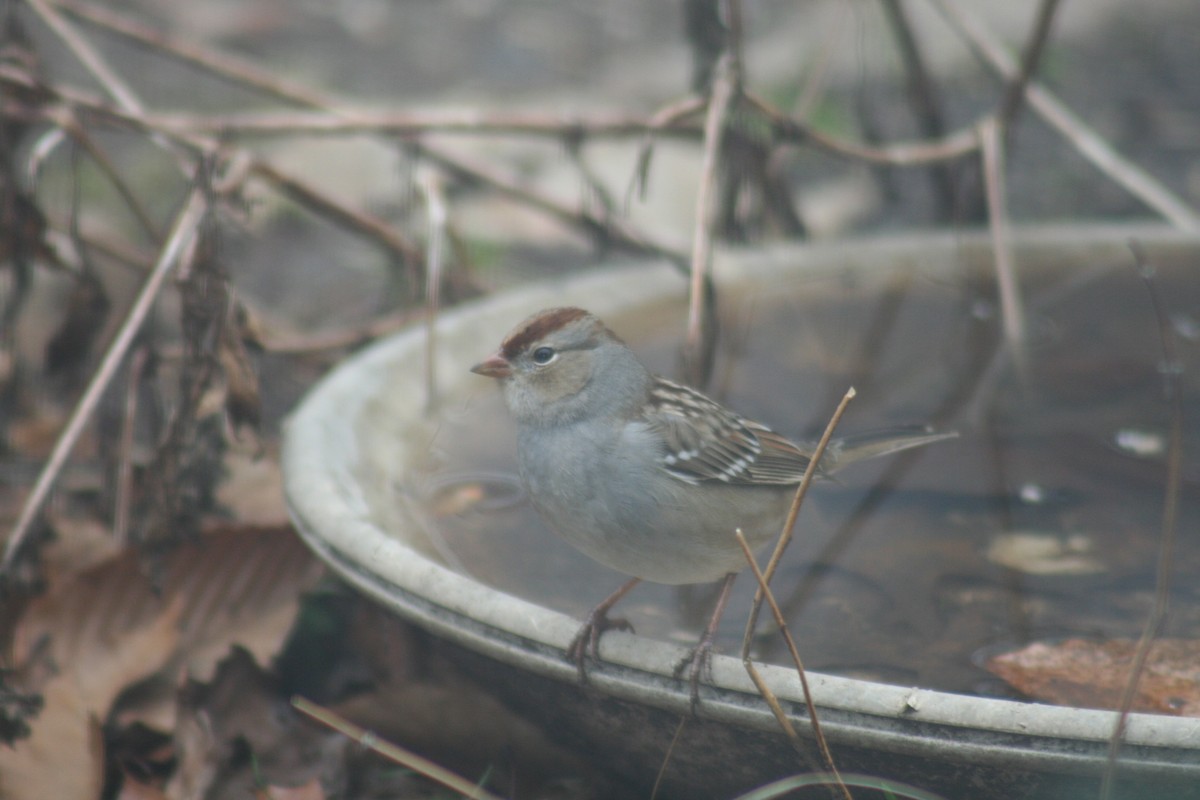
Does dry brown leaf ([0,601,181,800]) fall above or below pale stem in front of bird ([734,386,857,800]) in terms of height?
below

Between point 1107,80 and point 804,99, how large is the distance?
3.65 metres

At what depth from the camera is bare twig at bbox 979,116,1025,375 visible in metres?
3.33

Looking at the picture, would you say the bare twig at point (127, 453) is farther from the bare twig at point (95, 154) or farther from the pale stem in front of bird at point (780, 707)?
the pale stem in front of bird at point (780, 707)

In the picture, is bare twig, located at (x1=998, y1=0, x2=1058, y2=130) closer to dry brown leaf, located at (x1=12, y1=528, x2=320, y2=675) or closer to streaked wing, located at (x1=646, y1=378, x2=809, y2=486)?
streaked wing, located at (x1=646, y1=378, x2=809, y2=486)

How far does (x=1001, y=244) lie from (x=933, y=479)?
0.84m

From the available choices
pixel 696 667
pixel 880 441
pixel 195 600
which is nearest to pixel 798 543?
pixel 880 441

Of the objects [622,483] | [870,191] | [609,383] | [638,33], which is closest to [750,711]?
[622,483]

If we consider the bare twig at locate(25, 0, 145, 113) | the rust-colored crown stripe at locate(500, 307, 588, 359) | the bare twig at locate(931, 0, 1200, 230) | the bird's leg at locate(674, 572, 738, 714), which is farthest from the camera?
the bare twig at locate(931, 0, 1200, 230)

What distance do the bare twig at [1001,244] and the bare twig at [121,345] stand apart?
2.18 meters

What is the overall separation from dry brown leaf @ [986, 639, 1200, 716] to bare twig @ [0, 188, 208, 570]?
7.16 feet

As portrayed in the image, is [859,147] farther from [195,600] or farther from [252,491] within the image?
[195,600]

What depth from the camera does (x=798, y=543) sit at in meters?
2.95

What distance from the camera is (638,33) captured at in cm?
884

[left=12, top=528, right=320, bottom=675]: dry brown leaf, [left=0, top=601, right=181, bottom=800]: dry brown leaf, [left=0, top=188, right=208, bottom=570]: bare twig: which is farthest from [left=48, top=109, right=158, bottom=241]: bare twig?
[left=0, top=601, right=181, bottom=800]: dry brown leaf
